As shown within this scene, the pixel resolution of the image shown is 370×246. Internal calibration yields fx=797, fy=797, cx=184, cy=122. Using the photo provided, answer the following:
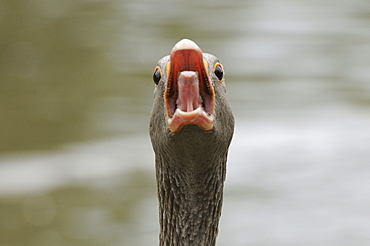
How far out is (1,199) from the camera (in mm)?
8148

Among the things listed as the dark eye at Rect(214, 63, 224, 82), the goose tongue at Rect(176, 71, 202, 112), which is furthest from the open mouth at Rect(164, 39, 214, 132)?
the dark eye at Rect(214, 63, 224, 82)

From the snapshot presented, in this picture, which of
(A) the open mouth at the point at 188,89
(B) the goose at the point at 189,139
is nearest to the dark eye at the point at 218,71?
(B) the goose at the point at 189,139

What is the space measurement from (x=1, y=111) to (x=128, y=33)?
2763mm

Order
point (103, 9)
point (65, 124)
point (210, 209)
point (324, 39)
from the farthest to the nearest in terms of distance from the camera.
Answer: point (103, 9)
point (324, 39)
point (65, 124)
point (210, 209)

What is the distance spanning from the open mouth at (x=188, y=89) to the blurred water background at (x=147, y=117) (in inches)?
134

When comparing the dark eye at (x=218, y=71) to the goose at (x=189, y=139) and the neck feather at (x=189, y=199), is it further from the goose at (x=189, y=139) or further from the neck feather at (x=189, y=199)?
the neck feather at (x=189, y=199)

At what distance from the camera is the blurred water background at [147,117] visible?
782 centimetres

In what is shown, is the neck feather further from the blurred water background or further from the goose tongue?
the blurred water background

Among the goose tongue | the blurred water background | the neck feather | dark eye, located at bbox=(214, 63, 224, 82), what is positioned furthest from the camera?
the blurred water background

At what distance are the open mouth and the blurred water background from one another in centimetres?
340

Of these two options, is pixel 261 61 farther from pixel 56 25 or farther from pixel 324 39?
pixel 56 25

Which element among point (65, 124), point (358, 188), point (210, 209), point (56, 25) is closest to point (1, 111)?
point (65, 124)

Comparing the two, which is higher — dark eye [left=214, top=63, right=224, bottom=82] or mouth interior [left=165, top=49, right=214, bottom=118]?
dark eye [left=214, top=63, right=224, bottom=82]

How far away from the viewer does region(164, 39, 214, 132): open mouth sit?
3.99 meters
